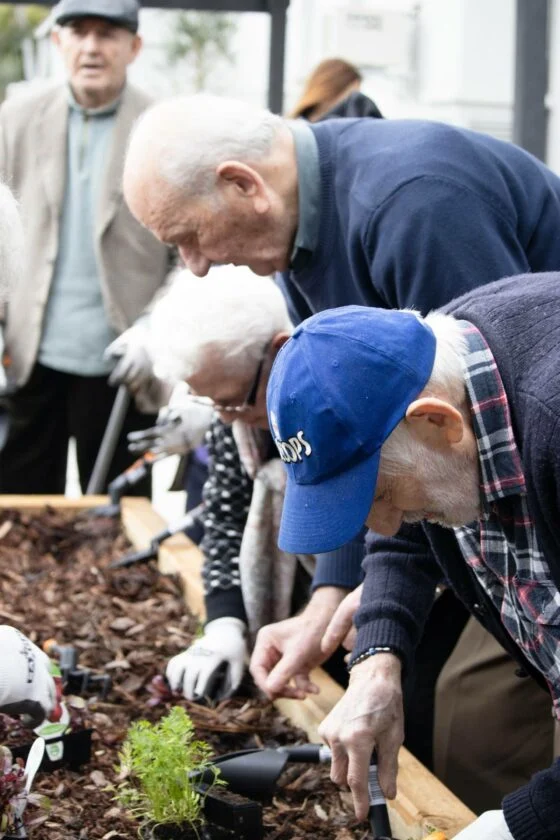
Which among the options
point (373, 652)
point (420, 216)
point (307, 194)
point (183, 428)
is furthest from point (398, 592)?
point (183, 428)

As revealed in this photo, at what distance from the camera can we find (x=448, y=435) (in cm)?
169

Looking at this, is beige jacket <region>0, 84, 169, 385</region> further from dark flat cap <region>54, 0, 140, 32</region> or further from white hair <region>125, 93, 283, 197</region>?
white hair <region>125, 93, 283, 197</region>

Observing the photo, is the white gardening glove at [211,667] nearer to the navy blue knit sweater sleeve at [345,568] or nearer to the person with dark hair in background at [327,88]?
the navy blue knit sweater sleeve at [345,568]

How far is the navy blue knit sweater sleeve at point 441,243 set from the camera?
8.13ft

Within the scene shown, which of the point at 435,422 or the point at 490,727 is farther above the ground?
the point at 435,422

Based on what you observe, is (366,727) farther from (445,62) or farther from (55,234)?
(445,62)

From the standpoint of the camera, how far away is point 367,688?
2.16 metres

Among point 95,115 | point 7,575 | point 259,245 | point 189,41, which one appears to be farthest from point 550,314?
A: point 189,41

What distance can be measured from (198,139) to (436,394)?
131 cm

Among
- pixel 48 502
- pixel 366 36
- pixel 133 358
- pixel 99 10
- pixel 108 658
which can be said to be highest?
pixel 99 10

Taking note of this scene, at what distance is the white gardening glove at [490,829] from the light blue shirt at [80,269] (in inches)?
142

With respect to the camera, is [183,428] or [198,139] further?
[183,428]

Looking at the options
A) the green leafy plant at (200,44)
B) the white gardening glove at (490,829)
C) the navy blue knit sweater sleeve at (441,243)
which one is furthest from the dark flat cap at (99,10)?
the green leafy plant at (200,44)

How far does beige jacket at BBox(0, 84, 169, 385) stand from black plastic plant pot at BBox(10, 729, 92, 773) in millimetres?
2692
